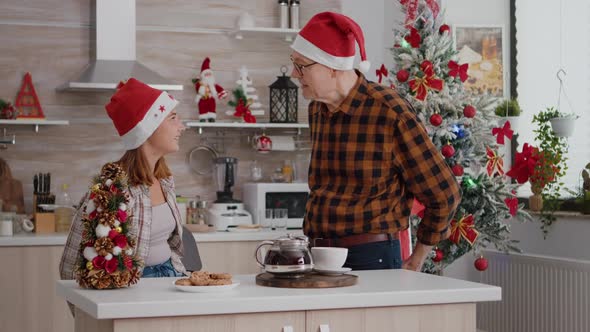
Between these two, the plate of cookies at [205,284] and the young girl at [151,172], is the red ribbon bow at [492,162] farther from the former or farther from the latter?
the plate of cookies at [205,284]

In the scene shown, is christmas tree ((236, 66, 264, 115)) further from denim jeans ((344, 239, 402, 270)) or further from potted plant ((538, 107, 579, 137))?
denim jeans ((344, 239, 402, 270))

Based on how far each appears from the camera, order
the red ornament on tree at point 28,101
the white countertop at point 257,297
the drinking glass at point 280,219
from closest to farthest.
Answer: the white countertop at point 257,297, the red ornament on tree at point 28,101, the drinking glass at point 280,219

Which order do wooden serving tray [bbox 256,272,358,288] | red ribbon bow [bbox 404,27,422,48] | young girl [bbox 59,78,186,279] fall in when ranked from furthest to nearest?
red ribbon bow [bbox 404,27,422,48]
young girl [bbox 59,78,186,279]
wooden serving tray [bbox 256,272,358,288]

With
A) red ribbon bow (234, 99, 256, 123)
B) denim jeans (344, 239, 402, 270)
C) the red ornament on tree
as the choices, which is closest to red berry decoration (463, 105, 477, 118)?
red ribbon bow (234, 99, 256, 123)

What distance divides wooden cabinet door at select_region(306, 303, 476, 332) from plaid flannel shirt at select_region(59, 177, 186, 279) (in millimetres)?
656

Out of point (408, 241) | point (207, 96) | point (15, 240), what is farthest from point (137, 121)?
point (207, 96)

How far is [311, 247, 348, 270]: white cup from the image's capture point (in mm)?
2531

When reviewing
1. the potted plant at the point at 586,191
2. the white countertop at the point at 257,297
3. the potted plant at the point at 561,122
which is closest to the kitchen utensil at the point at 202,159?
the potted plant at the point at 561,122

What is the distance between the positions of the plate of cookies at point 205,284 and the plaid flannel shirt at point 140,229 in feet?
1.17

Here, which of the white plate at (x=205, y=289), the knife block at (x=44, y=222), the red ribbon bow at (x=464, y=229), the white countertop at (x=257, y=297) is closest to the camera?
the white countertop at (x=257, y=297)

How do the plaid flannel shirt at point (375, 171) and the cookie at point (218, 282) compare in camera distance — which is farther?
the plaid flannel shirt at point (375, 171)

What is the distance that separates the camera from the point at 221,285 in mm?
2311

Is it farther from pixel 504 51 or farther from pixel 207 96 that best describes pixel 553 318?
pixel 207 96

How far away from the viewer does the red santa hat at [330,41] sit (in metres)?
2.94
